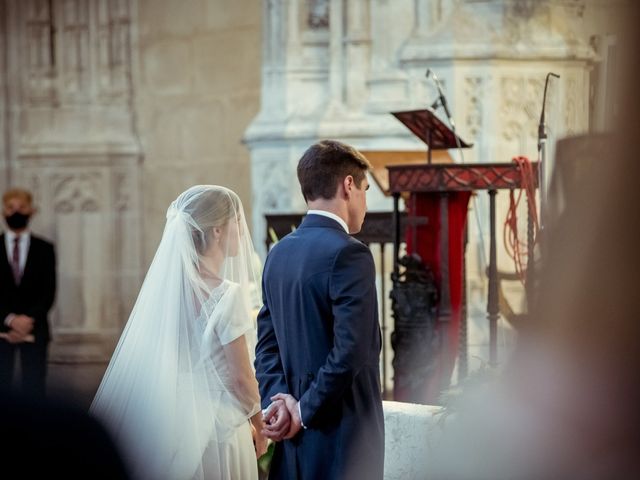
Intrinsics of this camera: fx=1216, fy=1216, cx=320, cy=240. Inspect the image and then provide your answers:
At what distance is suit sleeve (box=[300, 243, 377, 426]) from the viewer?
2.75 metres

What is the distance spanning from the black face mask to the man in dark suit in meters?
0.04

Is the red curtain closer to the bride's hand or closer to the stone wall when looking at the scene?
the bride's hand

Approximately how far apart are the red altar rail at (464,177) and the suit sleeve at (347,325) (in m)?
2.93

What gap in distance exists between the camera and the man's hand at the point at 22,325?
23.6ft

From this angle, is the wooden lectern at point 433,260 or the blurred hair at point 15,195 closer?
the wooden lectern at point 433,260

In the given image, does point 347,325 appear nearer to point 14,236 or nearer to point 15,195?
point 14,236

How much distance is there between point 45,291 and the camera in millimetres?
7375

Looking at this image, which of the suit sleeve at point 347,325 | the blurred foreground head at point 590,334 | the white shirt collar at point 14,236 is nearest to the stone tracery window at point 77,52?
the white shirt collar at point 14,236

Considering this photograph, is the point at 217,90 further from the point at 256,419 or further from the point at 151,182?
the point at 256,419

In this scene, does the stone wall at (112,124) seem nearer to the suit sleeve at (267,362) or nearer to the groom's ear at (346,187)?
the suit sleeve at (267,362)

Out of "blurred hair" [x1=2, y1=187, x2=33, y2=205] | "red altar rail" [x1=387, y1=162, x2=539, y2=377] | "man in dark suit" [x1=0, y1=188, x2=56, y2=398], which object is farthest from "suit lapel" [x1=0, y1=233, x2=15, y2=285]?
"red altar rail" [x1=387, y1=162, x2=539, y2=377]

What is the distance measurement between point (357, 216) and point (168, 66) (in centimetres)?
706

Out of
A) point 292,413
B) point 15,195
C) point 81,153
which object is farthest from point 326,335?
point 81,153

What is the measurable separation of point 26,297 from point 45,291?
119 mm
